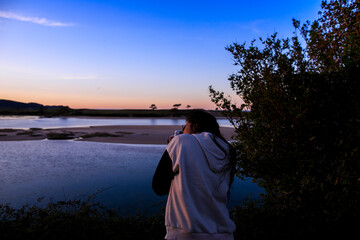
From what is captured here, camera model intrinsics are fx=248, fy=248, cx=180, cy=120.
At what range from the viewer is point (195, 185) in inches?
83.6

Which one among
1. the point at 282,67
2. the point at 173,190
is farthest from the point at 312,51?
the point at 173,190

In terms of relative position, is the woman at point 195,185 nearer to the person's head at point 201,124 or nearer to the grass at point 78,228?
the person's head at point 201,124

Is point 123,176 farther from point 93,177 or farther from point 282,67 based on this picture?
point 282,67

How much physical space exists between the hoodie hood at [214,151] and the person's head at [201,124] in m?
0.24

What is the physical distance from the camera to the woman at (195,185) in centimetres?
208

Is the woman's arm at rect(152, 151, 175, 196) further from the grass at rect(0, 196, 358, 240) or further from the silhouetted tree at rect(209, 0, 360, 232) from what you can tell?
the grass at rect(0, 196, 358, 240)

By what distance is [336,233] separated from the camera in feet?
14.5

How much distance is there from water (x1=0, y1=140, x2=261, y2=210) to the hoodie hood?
5.37 meters

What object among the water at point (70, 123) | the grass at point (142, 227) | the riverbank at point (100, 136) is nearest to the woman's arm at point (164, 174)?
the grass at point (142, 227)

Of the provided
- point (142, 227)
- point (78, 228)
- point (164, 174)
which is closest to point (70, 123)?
point (78, 228)

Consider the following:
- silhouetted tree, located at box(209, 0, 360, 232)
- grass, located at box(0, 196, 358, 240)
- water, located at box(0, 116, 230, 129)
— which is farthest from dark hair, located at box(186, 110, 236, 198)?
water, located at box(0, 116, 230, 129)

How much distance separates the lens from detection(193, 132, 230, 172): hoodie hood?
83.4 inches

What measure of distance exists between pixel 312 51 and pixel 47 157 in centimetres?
1696

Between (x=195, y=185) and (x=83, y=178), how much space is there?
10935 mm
